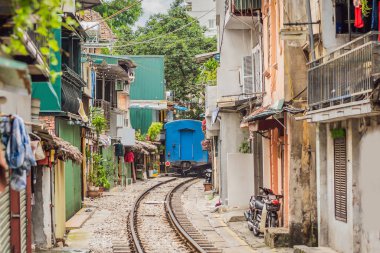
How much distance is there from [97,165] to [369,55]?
25.0 m

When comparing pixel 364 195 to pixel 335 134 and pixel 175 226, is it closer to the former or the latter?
pixel 335 134

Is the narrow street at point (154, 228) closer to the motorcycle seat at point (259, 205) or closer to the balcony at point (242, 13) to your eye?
the motorcycle seat at point (259, 205)

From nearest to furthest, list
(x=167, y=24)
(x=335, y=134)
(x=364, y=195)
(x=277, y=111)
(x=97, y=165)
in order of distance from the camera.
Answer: (x=364, y=195) < (x=335, y=134) < (x=277, y=111) < (x=97, y=165) < (x=167, y=24)

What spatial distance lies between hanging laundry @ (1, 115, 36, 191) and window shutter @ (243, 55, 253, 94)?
2008cm

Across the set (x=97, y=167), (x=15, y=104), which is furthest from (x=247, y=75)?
(x=15, y=104)

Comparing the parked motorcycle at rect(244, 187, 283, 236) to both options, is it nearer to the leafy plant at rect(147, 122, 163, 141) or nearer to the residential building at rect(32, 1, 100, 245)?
the residential building at rect(32, 1, 100, 245)

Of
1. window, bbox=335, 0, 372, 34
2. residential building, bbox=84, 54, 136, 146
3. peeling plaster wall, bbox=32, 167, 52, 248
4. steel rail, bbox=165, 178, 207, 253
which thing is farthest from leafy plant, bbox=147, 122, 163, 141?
window, bbox=335, 0, 372, 34

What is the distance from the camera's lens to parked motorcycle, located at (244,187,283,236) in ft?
66.4

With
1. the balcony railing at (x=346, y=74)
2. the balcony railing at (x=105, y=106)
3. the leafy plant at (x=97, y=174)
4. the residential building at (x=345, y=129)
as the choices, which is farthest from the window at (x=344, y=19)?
the balcony railing at (x=105, y=106)

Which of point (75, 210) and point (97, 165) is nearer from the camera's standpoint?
point (75, 210)

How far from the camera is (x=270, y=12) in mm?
22438

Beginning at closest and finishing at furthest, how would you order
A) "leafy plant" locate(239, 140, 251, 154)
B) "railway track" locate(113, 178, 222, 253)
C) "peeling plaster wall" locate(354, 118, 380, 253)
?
"peeling plaster wall" locate(354, 118, 380, 253) → "railway track" locate(113, 178, 222, 253) → "leafy plant" locate(239, 140, 251, 154)

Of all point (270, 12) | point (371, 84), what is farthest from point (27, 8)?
point (270, 12)

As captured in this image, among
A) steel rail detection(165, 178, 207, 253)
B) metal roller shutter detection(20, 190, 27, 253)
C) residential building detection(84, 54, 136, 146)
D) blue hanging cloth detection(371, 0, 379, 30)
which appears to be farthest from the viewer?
residential building detection(84, 54, 136, 146)
